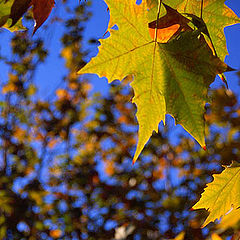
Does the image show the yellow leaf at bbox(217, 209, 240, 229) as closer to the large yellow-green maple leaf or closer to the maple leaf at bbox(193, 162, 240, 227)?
the maple leaf at bbox(193, 162, 240, 227)

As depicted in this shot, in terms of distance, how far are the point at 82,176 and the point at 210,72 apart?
3543mm

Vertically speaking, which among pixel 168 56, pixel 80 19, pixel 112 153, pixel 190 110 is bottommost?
pixel 190 110

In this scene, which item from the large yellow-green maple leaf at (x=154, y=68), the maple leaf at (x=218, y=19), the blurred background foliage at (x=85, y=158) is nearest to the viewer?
the large yellow-green maple leaf at (x=154, y=68)

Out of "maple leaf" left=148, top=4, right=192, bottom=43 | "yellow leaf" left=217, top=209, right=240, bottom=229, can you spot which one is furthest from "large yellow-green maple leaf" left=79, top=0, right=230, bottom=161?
"yellow leaf" left=217, top=209, right=240, bottom=229

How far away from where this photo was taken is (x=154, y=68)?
24.9 inches

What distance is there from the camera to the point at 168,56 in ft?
2.01

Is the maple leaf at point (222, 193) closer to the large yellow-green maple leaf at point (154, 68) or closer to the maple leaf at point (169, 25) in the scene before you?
the large yellow-green maple leaf at point (154, 68)

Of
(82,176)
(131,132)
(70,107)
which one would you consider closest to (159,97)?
(82,176)

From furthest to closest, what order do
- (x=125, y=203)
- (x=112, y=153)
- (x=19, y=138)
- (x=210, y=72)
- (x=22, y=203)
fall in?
(x=112, y=153) < (x=19, y=138) < (x=125, y=203) < (x=22, y=203) < (x=210, y=72)

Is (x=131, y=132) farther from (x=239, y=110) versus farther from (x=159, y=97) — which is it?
(x=159, y=97)

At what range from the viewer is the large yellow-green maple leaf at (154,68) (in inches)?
22.0

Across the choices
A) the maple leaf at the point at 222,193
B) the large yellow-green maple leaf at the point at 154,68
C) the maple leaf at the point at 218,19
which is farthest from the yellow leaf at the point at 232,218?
the maple leaf at the point at 218,19

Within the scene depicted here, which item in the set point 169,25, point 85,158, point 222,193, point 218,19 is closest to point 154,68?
point 169,25

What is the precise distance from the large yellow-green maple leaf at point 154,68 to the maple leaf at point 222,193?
0.35 ft
